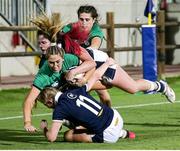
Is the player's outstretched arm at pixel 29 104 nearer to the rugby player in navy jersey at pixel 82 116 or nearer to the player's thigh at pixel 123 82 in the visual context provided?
the rugby player in navy jersey at pixel 82 116

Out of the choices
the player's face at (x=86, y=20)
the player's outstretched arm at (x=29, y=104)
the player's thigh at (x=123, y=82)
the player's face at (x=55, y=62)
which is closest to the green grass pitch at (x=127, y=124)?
the player's outstretched arm at (x=29, y=104)

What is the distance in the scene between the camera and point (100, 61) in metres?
11.0

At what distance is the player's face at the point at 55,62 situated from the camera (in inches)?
399

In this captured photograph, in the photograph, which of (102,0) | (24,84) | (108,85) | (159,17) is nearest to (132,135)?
(108,85)

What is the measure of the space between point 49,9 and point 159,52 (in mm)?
3216

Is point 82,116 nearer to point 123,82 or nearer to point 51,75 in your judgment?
point 51,75

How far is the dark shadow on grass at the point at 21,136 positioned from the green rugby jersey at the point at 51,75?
756 mm

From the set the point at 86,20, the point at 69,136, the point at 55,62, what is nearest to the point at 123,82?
the point at 86,20

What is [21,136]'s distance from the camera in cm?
1151

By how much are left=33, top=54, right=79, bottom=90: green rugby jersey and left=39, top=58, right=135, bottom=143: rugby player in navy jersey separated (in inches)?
4.6

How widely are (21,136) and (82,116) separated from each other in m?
1.65

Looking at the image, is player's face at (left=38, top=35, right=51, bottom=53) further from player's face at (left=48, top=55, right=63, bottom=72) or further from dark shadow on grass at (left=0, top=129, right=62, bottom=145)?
dark shadow on grass at (left=0, top=129, right=62, bottom=145)

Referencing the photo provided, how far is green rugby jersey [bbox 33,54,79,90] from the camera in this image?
10242 millimetres

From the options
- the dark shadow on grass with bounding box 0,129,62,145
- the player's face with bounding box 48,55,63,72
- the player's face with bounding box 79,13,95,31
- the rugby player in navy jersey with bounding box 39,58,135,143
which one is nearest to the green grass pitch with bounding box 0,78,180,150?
the dark shadow on grass with bounding box 0,129,62,145
